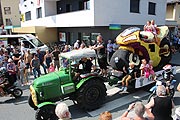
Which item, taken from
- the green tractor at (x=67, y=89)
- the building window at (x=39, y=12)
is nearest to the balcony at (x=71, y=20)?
the building window at (x=39, y=12)

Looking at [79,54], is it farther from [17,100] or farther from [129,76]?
[17,100]

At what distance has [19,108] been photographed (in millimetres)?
6969

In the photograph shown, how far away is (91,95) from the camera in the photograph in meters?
6.43

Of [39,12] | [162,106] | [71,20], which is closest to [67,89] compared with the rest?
[162,106]

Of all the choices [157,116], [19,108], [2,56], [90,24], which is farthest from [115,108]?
[90,24]

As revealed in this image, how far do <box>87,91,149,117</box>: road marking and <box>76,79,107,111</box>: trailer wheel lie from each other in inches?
7.4

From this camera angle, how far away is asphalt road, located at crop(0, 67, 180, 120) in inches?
246

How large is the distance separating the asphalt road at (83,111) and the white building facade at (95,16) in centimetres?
850

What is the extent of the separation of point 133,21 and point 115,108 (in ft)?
41.2

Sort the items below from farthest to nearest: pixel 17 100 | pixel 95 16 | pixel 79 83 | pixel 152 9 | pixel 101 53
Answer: pixel 152 9, pixel 95 16, pixel 101 53, pixel 17 100, pixel 79 83

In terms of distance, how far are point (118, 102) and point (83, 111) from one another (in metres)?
1.36

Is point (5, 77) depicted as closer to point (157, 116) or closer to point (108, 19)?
point (157, 116)

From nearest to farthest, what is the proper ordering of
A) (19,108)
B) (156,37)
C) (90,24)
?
1. (19,108)
2. (156,37)
3. (90,24)

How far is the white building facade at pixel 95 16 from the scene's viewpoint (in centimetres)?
1549
